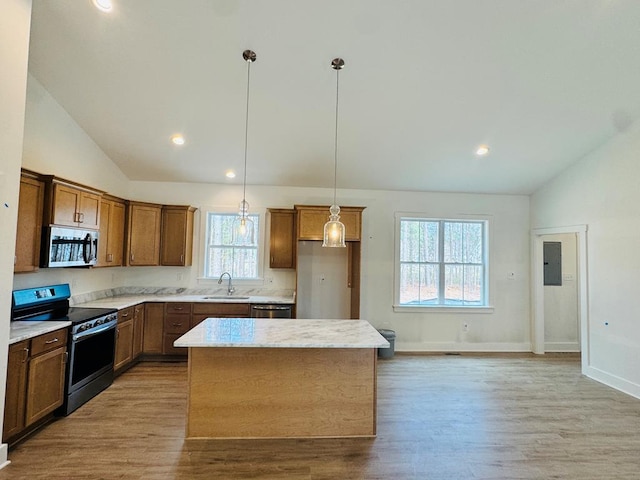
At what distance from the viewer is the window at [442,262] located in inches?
219

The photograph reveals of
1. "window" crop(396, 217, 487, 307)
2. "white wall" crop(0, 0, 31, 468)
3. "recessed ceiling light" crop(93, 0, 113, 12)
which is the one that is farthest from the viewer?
"window" crop(396, 217, 487, 307)

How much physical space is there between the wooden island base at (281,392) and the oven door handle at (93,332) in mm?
1277

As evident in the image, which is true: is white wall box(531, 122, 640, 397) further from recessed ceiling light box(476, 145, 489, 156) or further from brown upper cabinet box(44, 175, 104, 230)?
brown upper cabinet box(44, 175, 104, 230)

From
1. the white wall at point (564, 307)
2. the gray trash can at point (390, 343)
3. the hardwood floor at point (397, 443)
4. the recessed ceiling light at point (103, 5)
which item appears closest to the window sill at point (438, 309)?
the gray trash can at point (390, 343)

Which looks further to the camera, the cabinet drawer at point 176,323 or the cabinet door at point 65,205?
the cabinet drawer at point 176,323

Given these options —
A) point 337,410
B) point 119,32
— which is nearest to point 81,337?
point 337,410

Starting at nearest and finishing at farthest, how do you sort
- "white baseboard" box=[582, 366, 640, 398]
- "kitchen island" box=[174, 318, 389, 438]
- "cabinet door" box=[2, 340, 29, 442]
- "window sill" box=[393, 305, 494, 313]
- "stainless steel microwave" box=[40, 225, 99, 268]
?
"cabinet door" box=[2, 340, 29, 442] → "kitchen island" box=[174, 318, 389, 438] → "stainless steel microwave" box=[40, 225, 99, 268] → "white baseboard" box=[582, 366, 640, 398] → "window sill" box=[393, 305, 494, 313]

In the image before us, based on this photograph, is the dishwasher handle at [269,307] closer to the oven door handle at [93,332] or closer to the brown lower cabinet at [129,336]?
the brown lower cabinet at [129,336]

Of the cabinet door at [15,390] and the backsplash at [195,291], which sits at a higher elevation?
the backsplash at [195,291]

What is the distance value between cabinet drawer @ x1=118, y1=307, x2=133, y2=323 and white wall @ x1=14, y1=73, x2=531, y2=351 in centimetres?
102

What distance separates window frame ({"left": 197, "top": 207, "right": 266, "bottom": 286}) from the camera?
5.32 meters

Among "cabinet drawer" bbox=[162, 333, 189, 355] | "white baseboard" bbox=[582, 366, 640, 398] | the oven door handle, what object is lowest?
"white baseboard" bbox=[582, 366, 640, 398]

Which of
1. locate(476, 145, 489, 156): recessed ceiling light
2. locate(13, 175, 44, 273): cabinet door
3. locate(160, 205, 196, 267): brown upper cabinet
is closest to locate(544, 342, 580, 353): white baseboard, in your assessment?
locate(476, 145, 489, 156): recessed ceiling light

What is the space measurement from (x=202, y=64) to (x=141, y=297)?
330 centimetres
